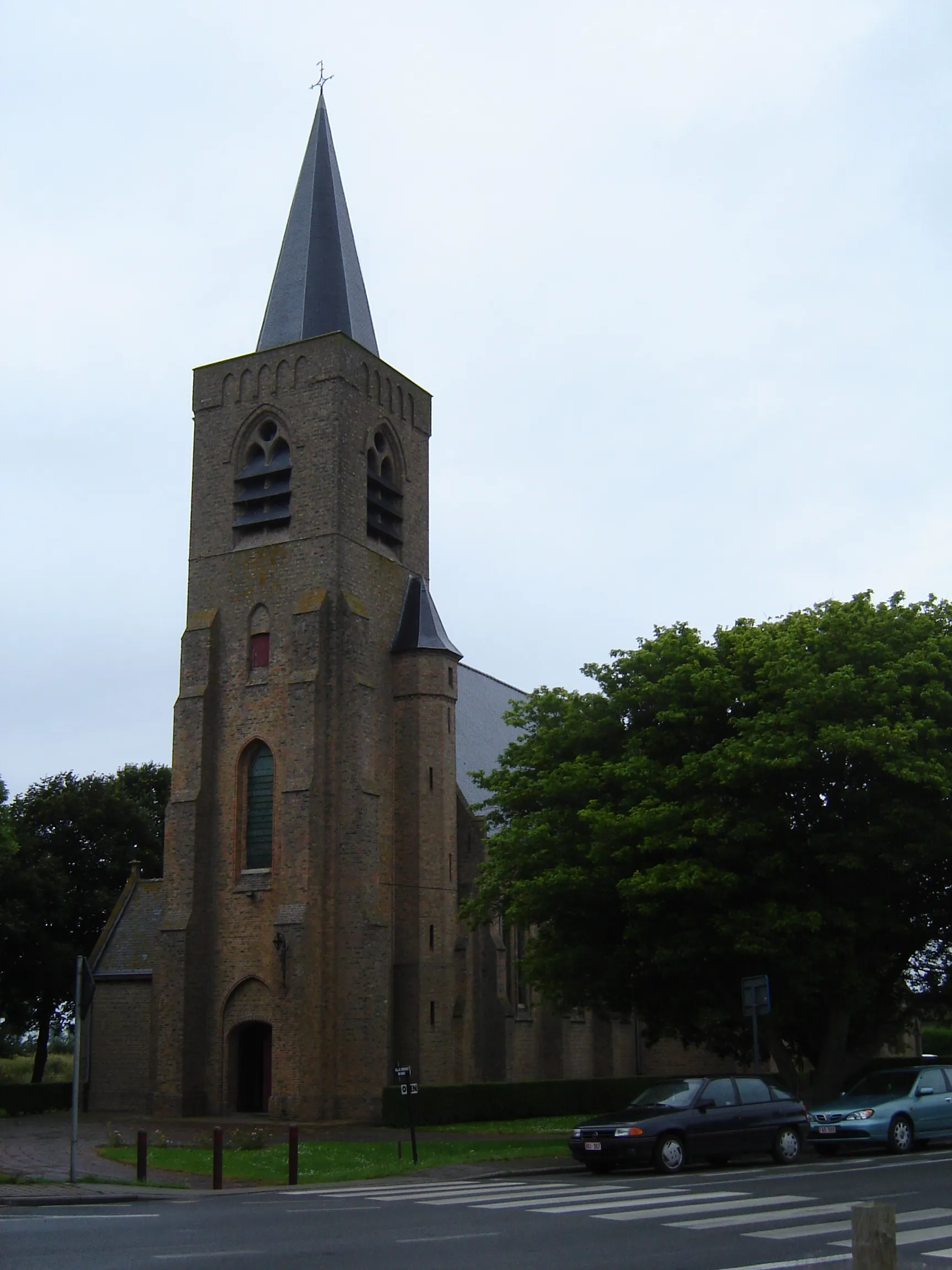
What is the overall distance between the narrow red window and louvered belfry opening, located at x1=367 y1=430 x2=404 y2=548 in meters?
4.50

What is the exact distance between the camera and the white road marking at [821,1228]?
1131 cm

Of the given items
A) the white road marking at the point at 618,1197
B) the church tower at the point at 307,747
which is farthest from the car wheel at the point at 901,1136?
the church tower at the point at 307,747

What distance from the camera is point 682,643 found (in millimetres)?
27609

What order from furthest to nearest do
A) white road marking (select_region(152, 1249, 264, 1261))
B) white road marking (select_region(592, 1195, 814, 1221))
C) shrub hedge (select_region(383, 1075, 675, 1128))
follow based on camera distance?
shrub hedge (select_region(383, 1075, 675, 1128))
white road marking (select_region(592, 1195, 814, 1221))
white road marking (select_region(152, 1249, 264, 1261))

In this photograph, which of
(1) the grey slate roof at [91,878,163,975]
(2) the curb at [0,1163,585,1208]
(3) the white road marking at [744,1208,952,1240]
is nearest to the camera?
(3) the white road marking at [744,1208,952,1240]

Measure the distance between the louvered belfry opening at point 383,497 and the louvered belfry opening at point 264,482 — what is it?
97.7 inches

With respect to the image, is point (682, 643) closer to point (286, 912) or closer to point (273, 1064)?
point (286, 912)

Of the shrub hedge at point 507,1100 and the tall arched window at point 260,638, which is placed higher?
the tall arched window at point 260,638

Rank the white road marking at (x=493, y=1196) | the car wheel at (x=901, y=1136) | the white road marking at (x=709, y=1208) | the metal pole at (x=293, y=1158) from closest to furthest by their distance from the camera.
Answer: the white road marking at (x=709, y=1208), the white road marking at (x=493, y=1196), the metal pole at (x=293, y=1158), the car wheel at (x=901, y=1136)

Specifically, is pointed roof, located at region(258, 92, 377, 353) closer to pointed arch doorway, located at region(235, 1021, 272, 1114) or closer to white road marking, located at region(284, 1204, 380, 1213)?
pointed arch doorway, located at region(235, 1021, 272, 1114)

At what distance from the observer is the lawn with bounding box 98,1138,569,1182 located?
789 inches

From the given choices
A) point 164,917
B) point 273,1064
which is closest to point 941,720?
point 273,1064

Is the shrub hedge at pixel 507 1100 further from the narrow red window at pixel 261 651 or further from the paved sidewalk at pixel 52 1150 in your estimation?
the narrow red window at pixel 261 651

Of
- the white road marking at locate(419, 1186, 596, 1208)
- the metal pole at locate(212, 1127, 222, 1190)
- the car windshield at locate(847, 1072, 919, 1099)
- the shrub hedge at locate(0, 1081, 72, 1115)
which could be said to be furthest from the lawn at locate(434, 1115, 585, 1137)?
the shrub hedge at locate(0, 1081, 72, 1115)
